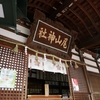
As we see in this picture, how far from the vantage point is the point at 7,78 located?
93.3 inches

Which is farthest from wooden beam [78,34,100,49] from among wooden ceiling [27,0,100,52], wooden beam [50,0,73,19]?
wooden beam [50,0,73,19]

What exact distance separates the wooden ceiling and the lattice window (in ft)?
6.14

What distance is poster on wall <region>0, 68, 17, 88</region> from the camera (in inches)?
90.1

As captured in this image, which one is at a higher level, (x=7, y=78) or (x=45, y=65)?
(x=45, y=65)

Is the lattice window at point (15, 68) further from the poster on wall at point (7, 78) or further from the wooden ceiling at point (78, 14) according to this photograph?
the wooden ceiling at point (78, 14)

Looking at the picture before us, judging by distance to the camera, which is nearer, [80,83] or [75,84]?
[75,84]

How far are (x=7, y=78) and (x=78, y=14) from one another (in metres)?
3.39

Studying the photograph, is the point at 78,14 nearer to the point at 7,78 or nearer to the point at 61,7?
the point at 61,7

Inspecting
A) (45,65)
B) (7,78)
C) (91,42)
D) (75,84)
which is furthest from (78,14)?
(7,78)

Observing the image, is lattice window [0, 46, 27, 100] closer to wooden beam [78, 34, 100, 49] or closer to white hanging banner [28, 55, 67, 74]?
white hanging banner [28, 55, 67, 74]

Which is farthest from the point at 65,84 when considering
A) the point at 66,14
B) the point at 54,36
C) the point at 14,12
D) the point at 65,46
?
the point at 14,12

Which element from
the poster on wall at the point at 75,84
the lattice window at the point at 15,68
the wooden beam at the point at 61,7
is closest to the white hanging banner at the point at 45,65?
the lattice window at the point at 15,68

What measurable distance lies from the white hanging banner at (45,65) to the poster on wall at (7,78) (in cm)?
58

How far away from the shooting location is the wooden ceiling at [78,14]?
11.8ft
